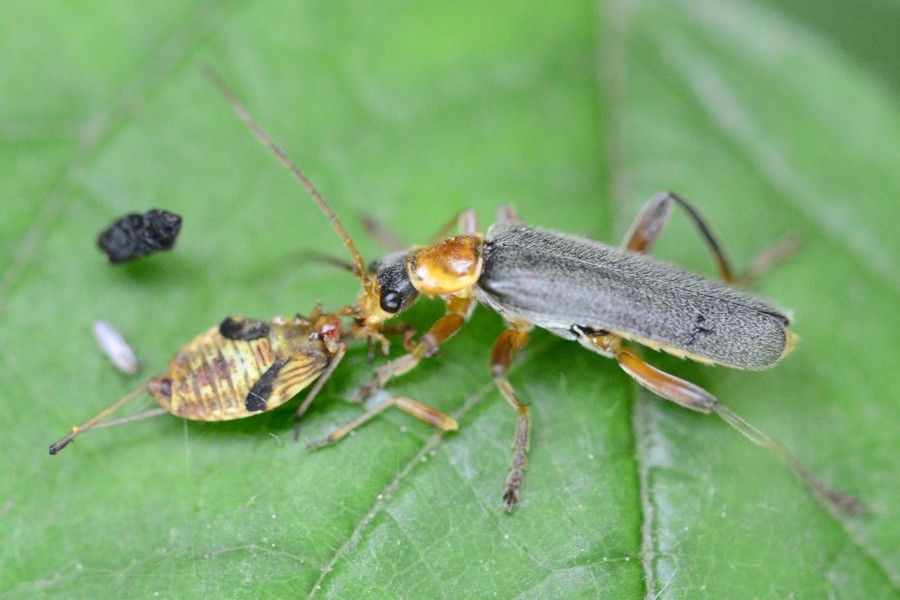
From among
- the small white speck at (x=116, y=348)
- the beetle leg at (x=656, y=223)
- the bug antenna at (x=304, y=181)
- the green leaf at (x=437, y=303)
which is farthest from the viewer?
the beetle leg at (x=656, y=223)

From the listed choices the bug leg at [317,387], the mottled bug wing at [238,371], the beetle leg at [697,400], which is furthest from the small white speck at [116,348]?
the beetle leg at [697,400]

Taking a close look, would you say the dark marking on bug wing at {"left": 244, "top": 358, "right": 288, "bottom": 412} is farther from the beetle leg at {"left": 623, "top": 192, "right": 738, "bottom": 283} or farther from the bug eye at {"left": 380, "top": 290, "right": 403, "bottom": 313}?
the beetle leg at {"left": 623, "top": 192, "right": 738, "bottom": 283}

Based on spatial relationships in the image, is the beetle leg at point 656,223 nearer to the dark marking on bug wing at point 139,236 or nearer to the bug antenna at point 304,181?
the bug antenna at point 304,181

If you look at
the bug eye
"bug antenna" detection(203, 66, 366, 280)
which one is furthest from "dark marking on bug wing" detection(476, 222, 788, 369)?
"bug antenna" detection(203, 66, 366, 280)

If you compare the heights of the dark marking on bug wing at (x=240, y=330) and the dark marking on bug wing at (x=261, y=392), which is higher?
the dark marking on bug wing at (x=240, y=330)

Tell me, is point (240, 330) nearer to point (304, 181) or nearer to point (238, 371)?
point (238, 371)

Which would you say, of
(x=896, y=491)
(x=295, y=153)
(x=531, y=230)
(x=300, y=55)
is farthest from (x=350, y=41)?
(x=896, y=491)
